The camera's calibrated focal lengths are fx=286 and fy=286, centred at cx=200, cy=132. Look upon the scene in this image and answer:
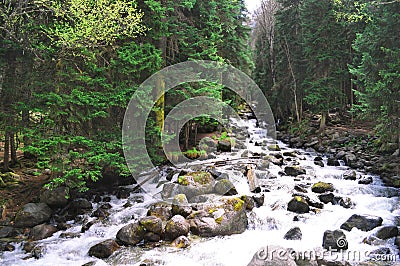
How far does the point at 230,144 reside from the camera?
1717 cm

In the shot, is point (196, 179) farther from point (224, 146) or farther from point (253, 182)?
point (224, 146)

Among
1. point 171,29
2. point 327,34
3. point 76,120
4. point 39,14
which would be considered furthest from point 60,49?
point 327,34

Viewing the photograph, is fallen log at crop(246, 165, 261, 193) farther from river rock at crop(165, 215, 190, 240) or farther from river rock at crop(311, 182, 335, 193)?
river rock at crop(165, 215, 190, 240)

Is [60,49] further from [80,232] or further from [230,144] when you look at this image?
[230,144]

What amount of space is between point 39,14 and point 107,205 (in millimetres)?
6078

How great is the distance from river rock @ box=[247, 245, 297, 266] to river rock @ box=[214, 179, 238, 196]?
3.95 meters

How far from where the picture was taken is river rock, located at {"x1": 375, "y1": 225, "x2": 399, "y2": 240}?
21.6ft

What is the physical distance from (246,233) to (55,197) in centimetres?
566

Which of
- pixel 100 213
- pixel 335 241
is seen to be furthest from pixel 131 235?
pixel 335 241

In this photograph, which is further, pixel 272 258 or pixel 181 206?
pixel 181 206

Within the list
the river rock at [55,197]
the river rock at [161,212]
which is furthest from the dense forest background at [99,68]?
the river rock at [161,212]

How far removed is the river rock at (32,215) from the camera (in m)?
7.61

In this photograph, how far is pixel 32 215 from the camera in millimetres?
7766

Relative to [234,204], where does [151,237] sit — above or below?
below
